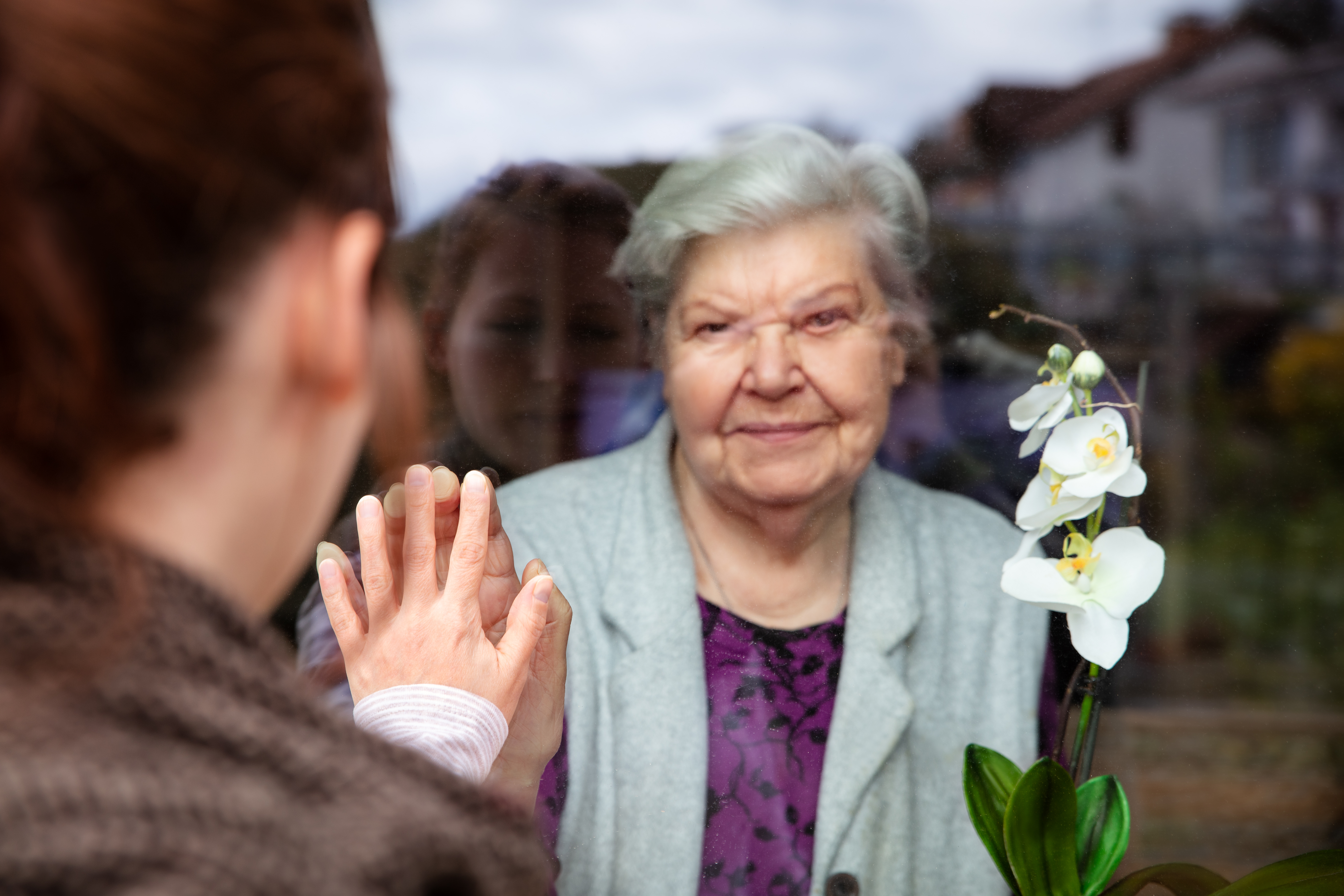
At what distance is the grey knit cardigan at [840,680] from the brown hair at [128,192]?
807mm

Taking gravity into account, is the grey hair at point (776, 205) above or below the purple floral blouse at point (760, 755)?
above

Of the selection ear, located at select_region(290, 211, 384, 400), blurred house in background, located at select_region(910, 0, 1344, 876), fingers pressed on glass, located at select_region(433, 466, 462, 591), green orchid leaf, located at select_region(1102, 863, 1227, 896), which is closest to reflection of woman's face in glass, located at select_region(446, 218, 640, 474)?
fingers pressed on glass, located at select_region(433, 466, 462, 591)

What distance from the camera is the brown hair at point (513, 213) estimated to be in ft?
4.58

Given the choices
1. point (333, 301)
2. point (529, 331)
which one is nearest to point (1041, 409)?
point (529, 331)

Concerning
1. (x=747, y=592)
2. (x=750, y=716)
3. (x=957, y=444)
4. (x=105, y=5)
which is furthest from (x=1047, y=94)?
(x=105, y=5)

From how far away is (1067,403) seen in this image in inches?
48.4

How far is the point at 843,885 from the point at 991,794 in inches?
9.4

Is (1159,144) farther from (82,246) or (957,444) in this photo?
(82,246)

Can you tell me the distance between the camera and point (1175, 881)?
4.18 ft

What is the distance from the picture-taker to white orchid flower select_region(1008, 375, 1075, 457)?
1.24 m

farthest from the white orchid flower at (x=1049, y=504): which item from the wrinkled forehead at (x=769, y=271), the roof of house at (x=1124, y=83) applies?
the roof of house at (x=1124, y=83)

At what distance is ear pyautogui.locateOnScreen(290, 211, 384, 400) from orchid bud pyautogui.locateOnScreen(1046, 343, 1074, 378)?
895mm

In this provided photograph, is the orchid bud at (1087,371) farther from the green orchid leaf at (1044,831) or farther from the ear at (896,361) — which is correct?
the green orchid leaf at (1044,831)

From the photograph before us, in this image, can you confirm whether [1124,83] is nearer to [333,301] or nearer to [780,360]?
[780,360]
